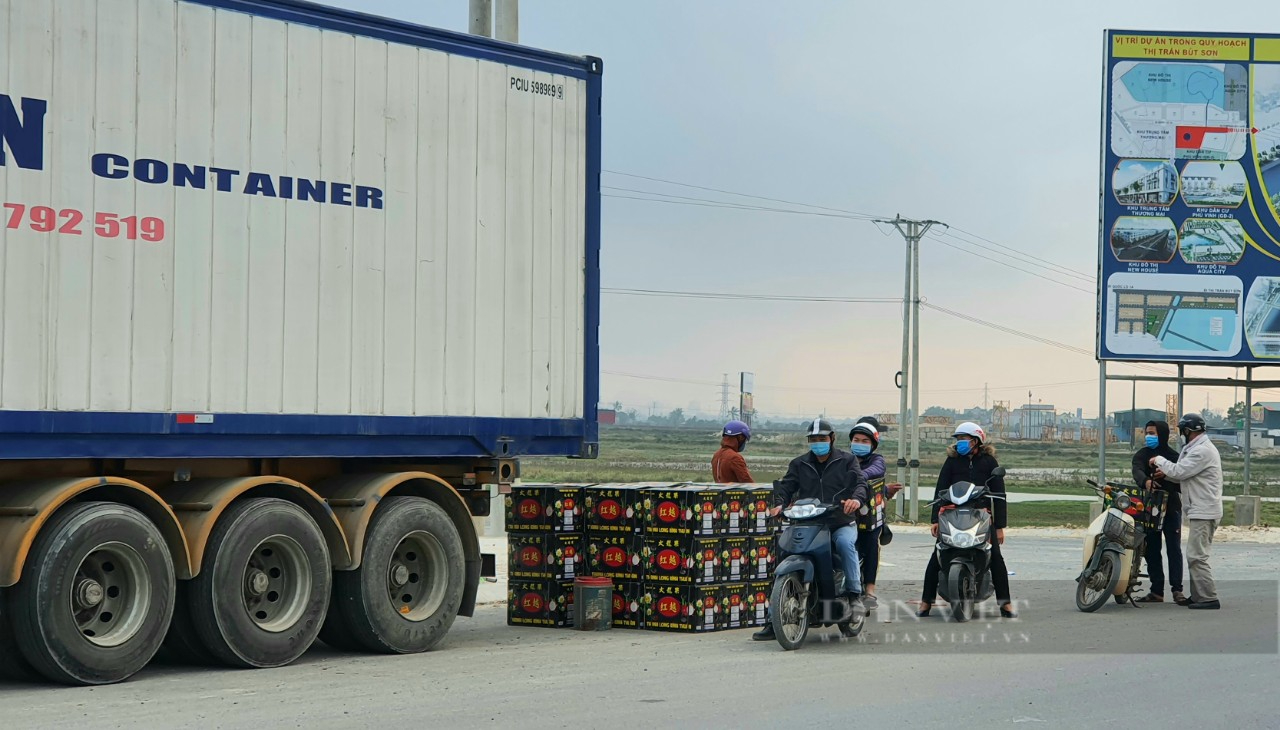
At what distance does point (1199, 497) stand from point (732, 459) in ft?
15.5

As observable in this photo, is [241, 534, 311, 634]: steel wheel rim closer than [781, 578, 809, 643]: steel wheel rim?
Yes

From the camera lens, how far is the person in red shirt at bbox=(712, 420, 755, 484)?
14.3 meters

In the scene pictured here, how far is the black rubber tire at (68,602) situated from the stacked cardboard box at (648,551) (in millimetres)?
4111

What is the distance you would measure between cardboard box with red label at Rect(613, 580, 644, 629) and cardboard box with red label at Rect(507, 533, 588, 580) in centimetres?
39

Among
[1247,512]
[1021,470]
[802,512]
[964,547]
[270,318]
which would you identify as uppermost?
[270,318]

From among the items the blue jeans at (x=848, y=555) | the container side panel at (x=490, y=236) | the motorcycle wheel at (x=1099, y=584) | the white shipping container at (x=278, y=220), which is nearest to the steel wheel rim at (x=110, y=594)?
the white shipping container at (x=278, y=220)

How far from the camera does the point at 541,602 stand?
13719 millimetres

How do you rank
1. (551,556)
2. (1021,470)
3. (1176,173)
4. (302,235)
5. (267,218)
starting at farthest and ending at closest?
1. (1021,470)
2. (1176,173)
3. (551,556)
4. (302,235)
5. (267,218)

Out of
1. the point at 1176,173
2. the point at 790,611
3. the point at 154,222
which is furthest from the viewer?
the point at 1176,173

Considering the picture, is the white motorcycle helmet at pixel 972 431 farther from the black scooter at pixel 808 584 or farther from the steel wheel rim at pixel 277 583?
the steel wheel rim at pixel 277 583

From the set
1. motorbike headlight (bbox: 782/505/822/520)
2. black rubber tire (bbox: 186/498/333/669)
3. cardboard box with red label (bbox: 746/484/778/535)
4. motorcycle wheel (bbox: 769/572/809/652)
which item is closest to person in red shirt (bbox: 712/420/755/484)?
cardboard box with red label (bbox: 746/484/778/535)

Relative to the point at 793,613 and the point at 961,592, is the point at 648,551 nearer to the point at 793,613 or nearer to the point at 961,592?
the point at 793,613

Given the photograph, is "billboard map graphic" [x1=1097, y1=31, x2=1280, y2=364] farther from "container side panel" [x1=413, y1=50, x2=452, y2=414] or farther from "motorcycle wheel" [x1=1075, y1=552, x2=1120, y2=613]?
"container side panel" [x1=413, y1=50, x2=452, y2=414]

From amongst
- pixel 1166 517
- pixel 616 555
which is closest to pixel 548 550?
pixel 616 555
